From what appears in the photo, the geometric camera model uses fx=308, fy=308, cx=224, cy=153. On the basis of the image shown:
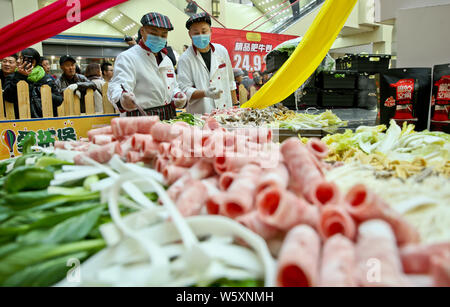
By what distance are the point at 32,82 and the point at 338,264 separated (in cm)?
426

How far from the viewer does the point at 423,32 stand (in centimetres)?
312

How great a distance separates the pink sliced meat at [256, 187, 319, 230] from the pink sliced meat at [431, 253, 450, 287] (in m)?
0.22

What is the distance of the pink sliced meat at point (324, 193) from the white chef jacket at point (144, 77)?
250 centimetres

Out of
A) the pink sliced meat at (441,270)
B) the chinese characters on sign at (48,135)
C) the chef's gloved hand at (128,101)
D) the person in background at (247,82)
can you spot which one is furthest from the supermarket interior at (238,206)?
the person in background at (247,82)

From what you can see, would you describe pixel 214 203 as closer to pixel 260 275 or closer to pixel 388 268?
pixel 260 275

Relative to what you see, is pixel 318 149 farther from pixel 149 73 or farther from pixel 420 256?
pixel 149 73

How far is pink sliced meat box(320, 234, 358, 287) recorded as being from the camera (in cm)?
53

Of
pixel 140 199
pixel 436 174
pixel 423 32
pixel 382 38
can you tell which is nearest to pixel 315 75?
pixel 423 32

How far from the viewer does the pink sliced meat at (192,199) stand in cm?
75

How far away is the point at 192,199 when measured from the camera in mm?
771

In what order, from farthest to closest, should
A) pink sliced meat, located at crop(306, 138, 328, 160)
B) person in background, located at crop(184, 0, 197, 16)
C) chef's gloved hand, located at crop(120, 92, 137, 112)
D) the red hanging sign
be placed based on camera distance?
1. person in background, located at crop(184, 0, 197, 16)
2. the red hanging sign
3. chef's gloved hand, located at crop(120, 92, 137, 112)
4. pink sliced meat, located at crop(306, 138, 328, 160)

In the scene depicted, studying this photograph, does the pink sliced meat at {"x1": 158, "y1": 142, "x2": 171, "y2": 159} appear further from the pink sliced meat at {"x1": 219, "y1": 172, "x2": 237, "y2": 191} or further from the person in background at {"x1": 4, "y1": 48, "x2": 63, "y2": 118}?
the person in background at {"x1": 4, "y1": 48, "x2": 63, "y2": 118}

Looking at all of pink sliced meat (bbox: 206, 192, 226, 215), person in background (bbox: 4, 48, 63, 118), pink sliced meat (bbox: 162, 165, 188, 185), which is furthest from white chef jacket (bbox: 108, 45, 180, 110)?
pink sliced meat (bbox: 206, 192, 226, 215)
